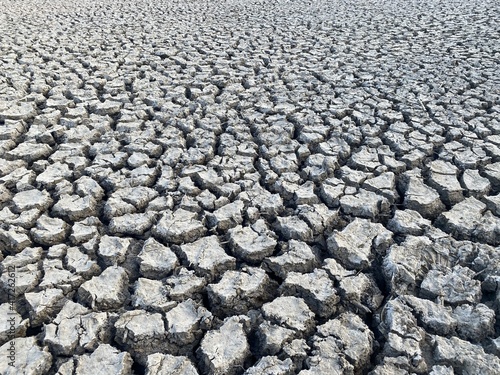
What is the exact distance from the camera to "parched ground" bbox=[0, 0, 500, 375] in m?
1.25

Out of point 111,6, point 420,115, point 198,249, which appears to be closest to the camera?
point 198,249

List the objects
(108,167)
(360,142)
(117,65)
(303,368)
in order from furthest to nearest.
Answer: (117,65) < (360,142) < (108,167) < (303,368)

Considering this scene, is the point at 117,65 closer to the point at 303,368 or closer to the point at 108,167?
the point at 108,167

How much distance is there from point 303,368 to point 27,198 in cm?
129

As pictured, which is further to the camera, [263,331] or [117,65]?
[117,65]

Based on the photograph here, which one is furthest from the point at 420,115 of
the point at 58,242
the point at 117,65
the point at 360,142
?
the point at 117,65

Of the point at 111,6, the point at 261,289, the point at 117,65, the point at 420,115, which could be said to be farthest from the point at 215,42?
the point at 261,289

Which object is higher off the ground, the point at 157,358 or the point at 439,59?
the point at 439,59

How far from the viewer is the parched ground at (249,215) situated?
1247mm

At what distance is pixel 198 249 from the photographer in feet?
5.16

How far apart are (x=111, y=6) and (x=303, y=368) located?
231 inches

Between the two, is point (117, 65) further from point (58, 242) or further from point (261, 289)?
point (261, 289)

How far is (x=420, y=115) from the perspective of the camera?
254 centimetres

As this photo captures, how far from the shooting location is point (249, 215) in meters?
1.74
